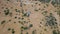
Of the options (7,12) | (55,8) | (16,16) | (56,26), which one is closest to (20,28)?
(16,16)

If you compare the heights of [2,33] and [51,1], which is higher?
[51,1]

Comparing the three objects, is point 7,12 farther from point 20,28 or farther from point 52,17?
point 52,17

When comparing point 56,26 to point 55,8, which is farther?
point 55,8

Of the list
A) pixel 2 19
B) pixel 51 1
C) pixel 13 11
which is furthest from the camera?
pixel 51 1

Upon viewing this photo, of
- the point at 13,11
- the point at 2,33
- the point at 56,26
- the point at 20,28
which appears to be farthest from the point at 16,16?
the point at 56,26

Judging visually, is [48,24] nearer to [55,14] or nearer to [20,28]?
[55,14]

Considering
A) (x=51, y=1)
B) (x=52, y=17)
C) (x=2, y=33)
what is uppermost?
(x=51, y=1)

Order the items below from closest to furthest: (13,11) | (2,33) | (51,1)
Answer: (2,33) < (13,11) < (51,1)
